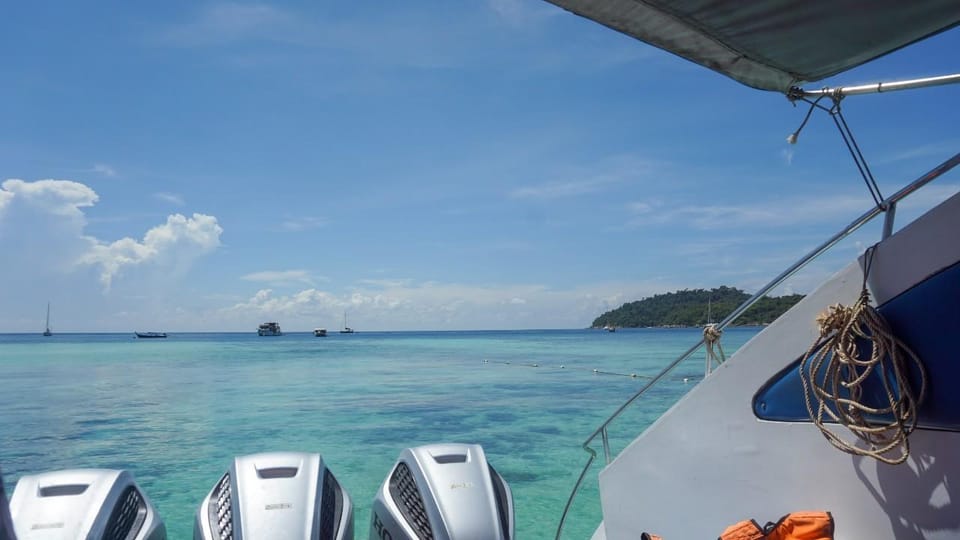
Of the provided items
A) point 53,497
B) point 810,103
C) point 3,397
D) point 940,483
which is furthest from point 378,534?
point 3,397

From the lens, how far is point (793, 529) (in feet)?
5.81

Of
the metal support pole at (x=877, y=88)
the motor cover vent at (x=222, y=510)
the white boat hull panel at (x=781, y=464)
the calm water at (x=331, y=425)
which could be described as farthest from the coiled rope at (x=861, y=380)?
the calm water at (x=331, y=425)

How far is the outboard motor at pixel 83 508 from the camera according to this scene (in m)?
1.81

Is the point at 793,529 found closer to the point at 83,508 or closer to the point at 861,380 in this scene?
the point at 861,380

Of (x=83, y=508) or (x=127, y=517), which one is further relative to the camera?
(x=127, y=517)

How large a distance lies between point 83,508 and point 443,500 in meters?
1.10

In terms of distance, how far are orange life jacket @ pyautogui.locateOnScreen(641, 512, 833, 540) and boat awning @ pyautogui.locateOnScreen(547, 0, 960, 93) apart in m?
1.34

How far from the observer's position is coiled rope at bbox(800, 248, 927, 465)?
1671 mm

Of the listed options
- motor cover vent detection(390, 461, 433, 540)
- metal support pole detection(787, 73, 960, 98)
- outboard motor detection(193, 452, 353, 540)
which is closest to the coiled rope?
metal support pole detection(787, 73, 960, 98)

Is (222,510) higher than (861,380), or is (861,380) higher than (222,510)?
(861,380)

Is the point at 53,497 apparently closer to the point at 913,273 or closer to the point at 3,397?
the point at 913,273

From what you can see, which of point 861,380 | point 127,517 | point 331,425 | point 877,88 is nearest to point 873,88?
point 877,88

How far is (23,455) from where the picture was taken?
31.7 feet

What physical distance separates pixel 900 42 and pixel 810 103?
1.44 ft
